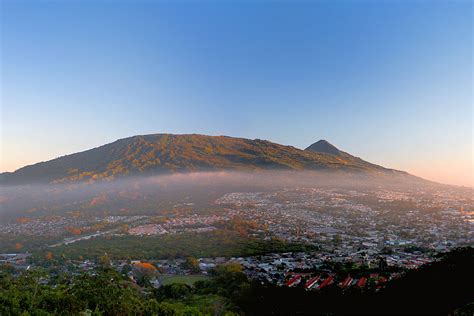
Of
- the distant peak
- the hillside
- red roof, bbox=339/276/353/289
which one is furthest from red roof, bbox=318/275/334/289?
the distant peak

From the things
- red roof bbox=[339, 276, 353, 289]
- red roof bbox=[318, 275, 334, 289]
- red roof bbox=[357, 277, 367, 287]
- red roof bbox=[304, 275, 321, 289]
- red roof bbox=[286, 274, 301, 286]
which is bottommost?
red roof bbox=[286, 274, 301, 286]

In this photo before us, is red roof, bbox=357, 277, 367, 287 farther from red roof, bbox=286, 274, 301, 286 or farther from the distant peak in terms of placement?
the distant peak

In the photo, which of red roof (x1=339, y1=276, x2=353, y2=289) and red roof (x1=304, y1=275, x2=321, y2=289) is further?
red roof (x1=304, y1=275, x2=321, y2=289)

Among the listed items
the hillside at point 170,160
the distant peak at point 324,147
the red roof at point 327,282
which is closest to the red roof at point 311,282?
the red roof at point 327,282

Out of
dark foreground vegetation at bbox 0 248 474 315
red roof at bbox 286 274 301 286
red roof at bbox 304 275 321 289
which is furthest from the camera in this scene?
red roof at bbox 286 274 301 286

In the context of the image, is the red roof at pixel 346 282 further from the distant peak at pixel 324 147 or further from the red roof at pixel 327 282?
the distant peak at pixel 324 147

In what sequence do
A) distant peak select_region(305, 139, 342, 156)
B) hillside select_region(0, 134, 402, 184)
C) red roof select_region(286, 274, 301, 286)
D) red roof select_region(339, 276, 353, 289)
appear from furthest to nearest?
distant peak select_region(305, 139, 342, 156)
hillside select_region(0, 134, 402, 184)
red roof select_region(286, 274, 301, 286)
red roof select_region(339, 276, 353, 289)

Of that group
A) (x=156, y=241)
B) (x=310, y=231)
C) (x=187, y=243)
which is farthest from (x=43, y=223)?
(x=310, y=231)
